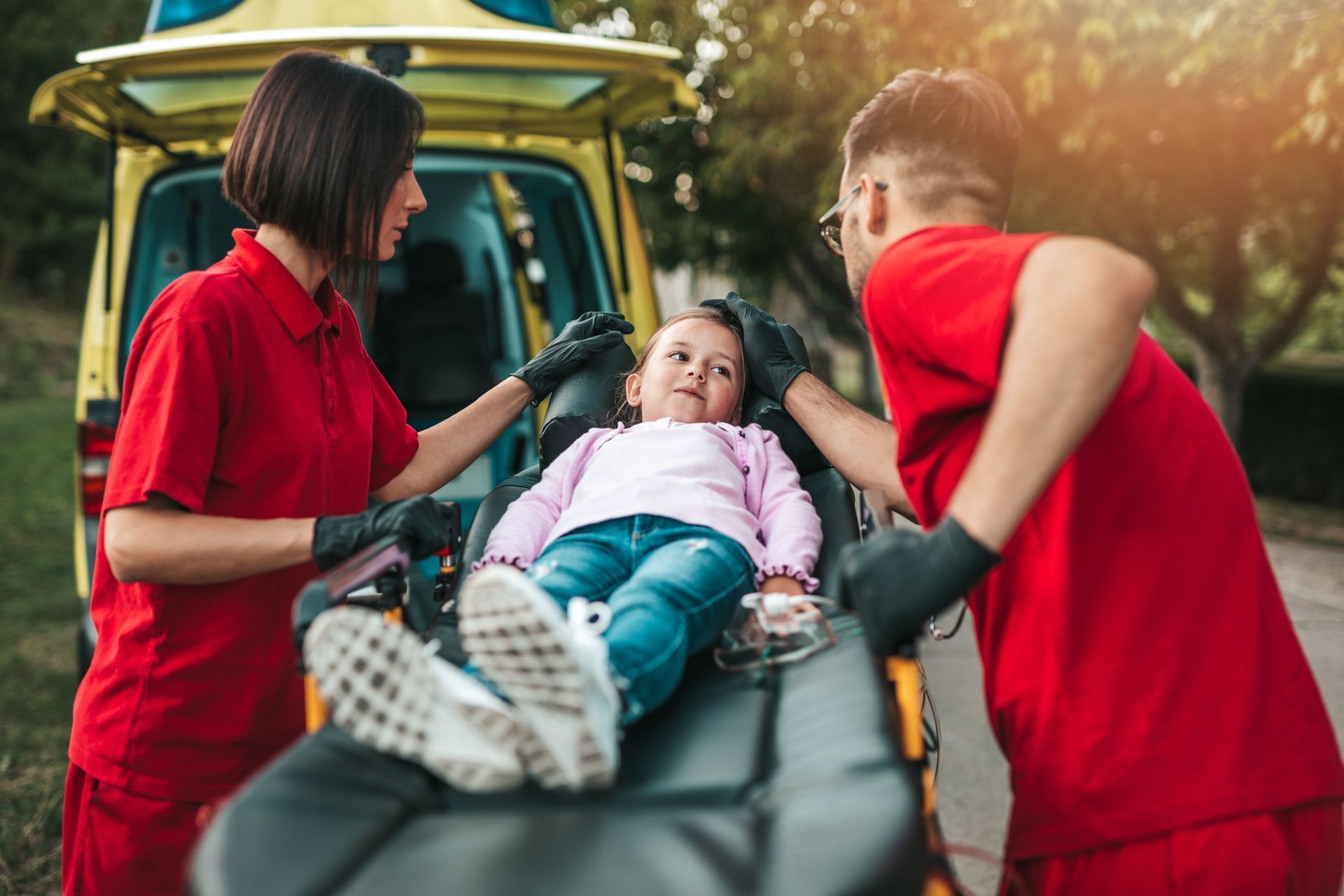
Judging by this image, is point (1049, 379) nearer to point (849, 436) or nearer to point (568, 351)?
point (849, 436)

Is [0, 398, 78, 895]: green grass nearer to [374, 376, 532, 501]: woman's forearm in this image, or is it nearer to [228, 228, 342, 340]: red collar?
[374, 376, 532, 501]: woman's forearm

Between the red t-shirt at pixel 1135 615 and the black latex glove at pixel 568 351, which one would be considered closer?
the red t-shirt at pixel 1135 615

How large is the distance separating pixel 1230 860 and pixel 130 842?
6.08ft

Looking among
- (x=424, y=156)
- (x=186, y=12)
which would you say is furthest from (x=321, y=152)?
(x=186, y=12)

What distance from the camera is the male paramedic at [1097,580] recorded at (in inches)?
55.6

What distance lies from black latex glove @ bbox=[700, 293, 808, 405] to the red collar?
119 cm

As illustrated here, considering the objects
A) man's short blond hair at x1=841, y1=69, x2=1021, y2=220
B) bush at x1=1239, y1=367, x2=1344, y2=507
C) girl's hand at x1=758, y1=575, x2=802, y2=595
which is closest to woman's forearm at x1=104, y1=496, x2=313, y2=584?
girl's hand at x1=758, y1=575, x2=802, y2=595

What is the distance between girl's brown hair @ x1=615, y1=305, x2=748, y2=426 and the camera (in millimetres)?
3262

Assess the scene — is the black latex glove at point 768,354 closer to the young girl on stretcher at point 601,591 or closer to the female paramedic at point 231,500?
the young girl on stretcher at point 601,591

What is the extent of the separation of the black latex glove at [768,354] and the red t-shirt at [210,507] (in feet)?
3.97

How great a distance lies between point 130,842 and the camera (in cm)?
A: 201

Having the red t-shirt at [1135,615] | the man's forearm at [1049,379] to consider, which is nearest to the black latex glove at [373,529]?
the red t-shirt at [1135,615]

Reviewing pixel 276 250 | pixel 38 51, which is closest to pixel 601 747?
pixel 276 250

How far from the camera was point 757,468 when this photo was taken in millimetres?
2893
